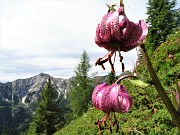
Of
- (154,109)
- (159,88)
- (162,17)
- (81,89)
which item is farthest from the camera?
(81,89)

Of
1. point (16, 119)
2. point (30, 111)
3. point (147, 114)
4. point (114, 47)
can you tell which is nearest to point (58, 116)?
point (147, 114)

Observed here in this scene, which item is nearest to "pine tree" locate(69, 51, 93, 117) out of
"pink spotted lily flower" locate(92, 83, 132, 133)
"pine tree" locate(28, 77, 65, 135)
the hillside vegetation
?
"pine tree" locate(28, 77, 65, 135)

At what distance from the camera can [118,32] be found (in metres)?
1.06

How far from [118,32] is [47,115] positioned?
34.2 meters

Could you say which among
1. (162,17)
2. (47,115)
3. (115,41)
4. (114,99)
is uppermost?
(162,17)

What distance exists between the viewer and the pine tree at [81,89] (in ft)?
108

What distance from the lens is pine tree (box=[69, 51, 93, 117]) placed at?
32.9 m

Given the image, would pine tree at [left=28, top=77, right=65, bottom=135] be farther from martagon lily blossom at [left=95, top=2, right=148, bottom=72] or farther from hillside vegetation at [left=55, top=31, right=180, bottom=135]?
martagon lily blossom at [left=95, top=2, right=148, bottom=72]

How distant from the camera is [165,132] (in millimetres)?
5199

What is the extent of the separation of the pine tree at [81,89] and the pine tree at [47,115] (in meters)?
2.39

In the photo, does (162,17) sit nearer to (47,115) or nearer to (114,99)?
(47,115)

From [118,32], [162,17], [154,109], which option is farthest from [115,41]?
[162,17]

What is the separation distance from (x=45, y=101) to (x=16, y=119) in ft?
494

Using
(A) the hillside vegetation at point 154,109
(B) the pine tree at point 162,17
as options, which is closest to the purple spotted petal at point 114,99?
(A) the hillside vegetation at point 154,109
